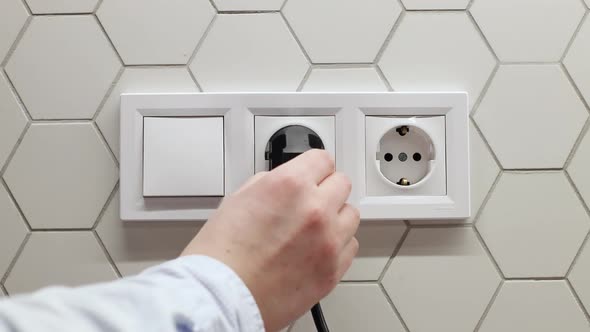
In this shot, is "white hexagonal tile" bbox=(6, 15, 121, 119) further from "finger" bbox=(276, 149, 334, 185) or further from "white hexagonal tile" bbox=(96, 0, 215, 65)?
"finger" bbox=(276, 149, 334, 185)

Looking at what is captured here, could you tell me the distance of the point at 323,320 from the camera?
41 cm

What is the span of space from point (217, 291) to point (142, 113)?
238 mm

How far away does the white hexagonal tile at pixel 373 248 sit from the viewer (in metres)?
0.44

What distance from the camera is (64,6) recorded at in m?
0.45

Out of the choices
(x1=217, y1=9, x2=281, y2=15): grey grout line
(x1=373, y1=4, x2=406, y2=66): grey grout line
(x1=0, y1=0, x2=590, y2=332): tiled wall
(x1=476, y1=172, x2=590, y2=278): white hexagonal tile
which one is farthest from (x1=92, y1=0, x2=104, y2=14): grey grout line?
(x1=476, y1=172, x2=590, y2=278): white hexagonal tile

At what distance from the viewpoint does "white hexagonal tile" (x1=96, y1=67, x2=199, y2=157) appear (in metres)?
0.44

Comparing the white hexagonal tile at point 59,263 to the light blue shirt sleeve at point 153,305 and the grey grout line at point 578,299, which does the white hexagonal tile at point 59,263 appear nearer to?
the light blue shirt sleeve at point 153,305

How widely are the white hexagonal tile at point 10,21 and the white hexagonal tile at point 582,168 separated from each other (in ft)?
1.57

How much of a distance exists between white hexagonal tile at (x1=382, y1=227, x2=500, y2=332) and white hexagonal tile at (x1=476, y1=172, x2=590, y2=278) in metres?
0.02

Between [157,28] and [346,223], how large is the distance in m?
0.25

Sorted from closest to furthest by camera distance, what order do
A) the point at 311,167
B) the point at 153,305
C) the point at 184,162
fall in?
the point at 153,305, the point at 311,167, the point at 184,162

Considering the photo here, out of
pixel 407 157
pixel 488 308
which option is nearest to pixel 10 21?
pixel 407 157

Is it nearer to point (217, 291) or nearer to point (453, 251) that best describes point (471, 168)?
point (453, 251)

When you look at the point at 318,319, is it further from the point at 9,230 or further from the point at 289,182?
the point at 9,230
